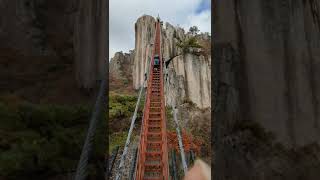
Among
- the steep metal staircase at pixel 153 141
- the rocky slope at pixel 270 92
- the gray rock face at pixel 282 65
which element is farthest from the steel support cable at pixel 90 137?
the steep metal staircase at pixel 153 141

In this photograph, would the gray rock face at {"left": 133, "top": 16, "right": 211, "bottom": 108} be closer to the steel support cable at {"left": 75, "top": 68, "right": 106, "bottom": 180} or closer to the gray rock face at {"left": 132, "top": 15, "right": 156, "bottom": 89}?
the gray rock face at {"left": 132, "top": 15, "right": 156, "bottom": 89}

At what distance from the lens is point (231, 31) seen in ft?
9.32

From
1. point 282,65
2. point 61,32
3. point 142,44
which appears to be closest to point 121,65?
point 142,44

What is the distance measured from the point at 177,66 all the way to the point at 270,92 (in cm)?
2249

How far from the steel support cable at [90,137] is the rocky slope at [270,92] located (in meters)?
0.89

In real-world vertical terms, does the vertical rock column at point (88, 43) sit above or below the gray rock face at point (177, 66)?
below

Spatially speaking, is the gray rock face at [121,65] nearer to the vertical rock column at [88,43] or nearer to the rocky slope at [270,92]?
the vertical rock column at [88,43]

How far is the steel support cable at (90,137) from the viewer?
2.27 m

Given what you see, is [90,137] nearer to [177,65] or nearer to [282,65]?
[282,65]

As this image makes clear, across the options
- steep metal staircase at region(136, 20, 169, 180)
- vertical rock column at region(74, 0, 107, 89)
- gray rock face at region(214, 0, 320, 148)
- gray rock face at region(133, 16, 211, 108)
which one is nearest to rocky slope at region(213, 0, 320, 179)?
gray rock face at region(214, 0, 320, 148)

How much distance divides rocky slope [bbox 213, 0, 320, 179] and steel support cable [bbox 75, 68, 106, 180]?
2.92 feet

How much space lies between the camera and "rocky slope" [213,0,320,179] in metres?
2.60

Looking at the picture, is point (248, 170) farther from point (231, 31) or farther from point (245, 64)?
point (231, 31)

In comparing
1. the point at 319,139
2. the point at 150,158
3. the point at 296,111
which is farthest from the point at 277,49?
the point at 150,158
